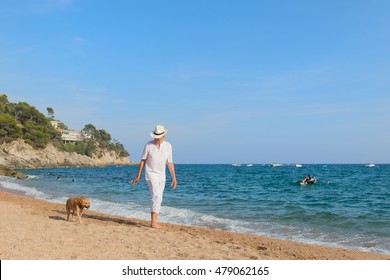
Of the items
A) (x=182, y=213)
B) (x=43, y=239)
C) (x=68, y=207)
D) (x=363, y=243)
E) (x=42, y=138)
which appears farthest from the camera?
(x=42, y=138)

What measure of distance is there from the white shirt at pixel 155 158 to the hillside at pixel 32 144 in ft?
235

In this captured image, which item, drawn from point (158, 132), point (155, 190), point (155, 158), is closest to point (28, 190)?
point (155, 190)

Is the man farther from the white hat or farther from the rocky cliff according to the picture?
the rocky cliff

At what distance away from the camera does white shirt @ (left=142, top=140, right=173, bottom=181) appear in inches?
285

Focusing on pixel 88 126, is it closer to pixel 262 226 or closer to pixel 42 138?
pixel 42 138

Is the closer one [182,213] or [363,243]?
[363,243]

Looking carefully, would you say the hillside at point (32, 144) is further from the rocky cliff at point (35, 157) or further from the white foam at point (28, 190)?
the white foam at point (28, 190)

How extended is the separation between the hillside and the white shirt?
7174 cm

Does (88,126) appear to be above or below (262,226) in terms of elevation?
above

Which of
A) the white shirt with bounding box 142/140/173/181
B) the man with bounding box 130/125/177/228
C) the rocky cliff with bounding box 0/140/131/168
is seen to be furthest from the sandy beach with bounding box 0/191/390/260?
the rocky cliff with bounding box 0/140/131/168

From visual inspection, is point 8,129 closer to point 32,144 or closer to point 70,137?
point 32,144
